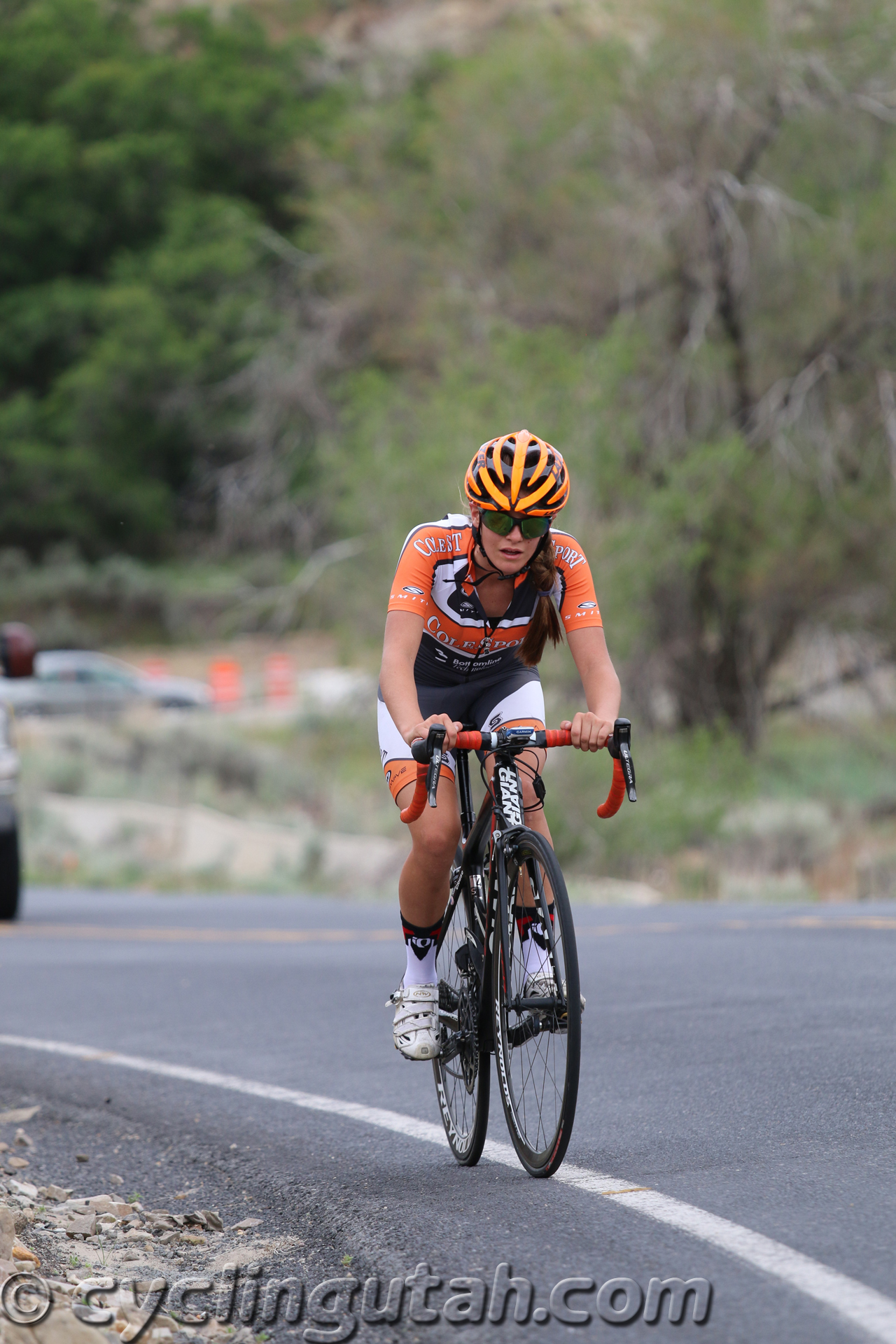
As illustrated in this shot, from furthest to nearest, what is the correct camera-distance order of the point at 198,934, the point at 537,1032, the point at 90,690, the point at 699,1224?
the point at 90,690 < the point at 198,934 < the point at 537,1032 < the point at 699,1224

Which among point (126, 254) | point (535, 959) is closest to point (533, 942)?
point (535, 959)

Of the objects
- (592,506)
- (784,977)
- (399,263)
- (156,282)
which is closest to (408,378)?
(399,263)

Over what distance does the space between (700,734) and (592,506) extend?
9.65 feet

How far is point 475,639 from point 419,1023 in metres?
1.20

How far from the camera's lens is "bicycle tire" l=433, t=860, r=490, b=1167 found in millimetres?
5051

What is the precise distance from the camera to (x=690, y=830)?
18875 millimetres

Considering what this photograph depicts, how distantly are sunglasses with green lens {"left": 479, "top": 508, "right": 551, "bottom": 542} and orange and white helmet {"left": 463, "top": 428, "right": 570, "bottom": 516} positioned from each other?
16 millimetres

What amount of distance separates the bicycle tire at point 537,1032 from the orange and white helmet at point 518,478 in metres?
0.95

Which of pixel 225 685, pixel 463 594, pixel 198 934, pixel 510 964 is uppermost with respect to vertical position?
pixel 225 685

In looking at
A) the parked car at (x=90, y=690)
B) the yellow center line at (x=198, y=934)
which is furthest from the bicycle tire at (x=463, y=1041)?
the parked car at (x=90, y=690)

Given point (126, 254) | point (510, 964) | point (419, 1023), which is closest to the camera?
point (510, 964)

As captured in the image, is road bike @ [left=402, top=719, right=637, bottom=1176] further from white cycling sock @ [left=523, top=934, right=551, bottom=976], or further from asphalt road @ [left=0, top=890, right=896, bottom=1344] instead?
asphalt road @ [left=0, top=890, right=896, bottom=1344]

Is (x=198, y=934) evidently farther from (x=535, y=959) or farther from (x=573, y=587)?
(x=535, y=959)

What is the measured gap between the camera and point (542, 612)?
5.29 metres
